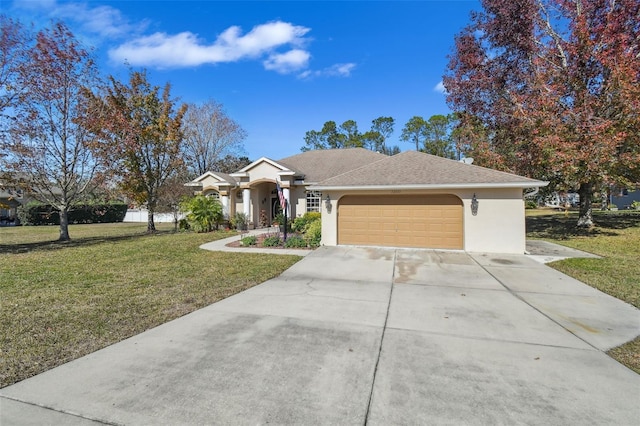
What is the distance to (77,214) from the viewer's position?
3153cm

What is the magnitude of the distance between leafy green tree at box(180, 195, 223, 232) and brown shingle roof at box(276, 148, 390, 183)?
4.86m

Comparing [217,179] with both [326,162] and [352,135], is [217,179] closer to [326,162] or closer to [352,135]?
[326,162]

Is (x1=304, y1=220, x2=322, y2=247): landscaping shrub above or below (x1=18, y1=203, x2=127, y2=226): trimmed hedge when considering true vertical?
below

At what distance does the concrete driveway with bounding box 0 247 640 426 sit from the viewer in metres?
2.79

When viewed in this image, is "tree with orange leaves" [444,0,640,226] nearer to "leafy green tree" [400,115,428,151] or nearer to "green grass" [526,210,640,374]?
"green grass" [526,210,640,374]

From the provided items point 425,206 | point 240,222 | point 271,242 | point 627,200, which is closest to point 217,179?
point 240,222

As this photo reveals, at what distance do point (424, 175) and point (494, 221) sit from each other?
2.92 m

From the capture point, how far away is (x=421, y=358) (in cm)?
376

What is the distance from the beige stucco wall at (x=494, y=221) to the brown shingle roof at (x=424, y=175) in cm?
40

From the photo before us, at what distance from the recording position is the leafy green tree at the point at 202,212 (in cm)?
1809

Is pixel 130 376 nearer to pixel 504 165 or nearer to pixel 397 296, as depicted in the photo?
pixel 397 296

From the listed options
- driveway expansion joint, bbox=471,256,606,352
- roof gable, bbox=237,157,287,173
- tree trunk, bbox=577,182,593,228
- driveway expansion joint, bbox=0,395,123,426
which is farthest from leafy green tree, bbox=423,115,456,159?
Result: driveway expansion joint, bbox=0,395,123,426

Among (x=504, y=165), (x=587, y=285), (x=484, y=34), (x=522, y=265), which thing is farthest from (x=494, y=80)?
(x=587, y=285)

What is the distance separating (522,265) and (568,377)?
21.3ft
